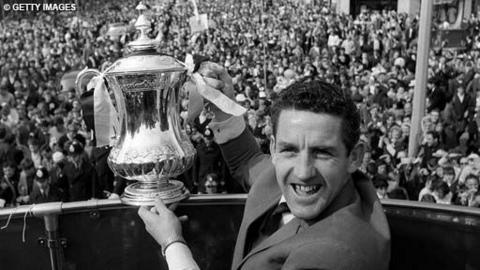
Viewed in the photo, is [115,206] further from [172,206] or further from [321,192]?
[321,192]

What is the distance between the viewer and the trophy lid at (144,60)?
7.31 ft

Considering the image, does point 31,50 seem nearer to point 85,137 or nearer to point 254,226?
point 85,137

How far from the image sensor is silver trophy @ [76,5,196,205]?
2271 mm

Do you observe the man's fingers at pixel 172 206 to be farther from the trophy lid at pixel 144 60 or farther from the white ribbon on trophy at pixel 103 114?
the trophy lid at pixel 144 60

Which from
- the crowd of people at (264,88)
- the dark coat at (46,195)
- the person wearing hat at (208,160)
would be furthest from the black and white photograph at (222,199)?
the dark coat at (46,195)

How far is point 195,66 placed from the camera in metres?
2.50

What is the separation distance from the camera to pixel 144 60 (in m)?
2.26

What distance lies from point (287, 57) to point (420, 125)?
427 inches

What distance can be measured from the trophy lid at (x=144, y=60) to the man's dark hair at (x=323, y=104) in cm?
64

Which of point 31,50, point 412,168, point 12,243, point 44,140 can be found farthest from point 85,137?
point 31,50

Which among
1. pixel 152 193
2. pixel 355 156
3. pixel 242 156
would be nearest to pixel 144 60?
pixel 152 193

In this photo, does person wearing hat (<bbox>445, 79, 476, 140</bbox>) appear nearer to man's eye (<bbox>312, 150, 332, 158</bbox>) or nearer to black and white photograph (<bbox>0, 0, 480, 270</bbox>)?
black and white photograph (<bbox>0, 0, 480, 270</bbox>)

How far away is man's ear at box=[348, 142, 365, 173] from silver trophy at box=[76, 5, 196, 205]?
80 cm

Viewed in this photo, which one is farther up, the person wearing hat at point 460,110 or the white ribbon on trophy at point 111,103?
the white ribbon on trophy at point 111,103
